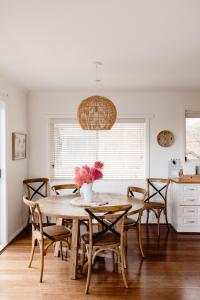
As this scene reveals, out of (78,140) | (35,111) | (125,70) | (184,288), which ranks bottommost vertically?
(184,288)

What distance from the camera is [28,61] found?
131 inches

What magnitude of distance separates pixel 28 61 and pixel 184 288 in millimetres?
3093

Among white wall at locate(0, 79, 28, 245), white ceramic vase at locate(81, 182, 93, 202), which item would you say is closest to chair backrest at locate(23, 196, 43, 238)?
white ceramic vase at locate(81, 182, 93, 202)

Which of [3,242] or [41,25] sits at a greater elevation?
[41,25]

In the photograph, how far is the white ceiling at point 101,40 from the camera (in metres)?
2.02

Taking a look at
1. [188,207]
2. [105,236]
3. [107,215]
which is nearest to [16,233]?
[105,236]

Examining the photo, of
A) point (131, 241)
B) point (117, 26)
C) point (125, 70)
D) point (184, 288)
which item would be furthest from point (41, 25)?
point (131, 241)

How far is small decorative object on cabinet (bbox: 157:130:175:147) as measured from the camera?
5.09 metres

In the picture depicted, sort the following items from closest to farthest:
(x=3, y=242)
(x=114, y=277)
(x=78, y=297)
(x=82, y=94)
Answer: (x=78, y=297), (x=114, y=277), (x=3, y=242), (x=82, y=94)

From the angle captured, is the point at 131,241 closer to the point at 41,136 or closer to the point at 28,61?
the point at 41,136

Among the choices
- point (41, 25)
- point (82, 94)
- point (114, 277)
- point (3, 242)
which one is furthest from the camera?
point (82, 94)

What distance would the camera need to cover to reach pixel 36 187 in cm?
512

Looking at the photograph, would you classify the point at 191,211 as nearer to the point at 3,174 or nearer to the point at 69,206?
the point at 69,206

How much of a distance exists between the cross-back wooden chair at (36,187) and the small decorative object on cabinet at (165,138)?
2.21m
